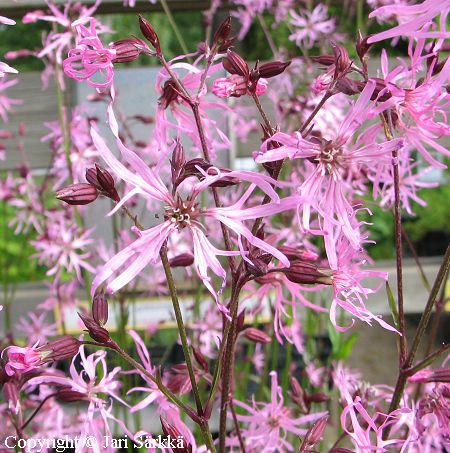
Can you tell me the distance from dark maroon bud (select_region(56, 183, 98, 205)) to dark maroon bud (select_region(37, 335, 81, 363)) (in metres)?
0.09

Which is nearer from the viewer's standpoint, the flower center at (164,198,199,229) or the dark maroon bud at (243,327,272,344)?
the flower center at (164,198,199,229)

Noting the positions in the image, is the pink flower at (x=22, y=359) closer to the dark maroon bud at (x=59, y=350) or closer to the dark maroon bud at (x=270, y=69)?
the dark maroon bud at (x=59, y=350)

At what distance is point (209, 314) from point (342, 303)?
578 millimetres

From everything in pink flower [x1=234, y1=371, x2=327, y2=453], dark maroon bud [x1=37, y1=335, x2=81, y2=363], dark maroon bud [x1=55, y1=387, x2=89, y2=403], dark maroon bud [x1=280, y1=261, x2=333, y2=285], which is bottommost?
pink flower [x1=234, y1=371, x2=327, y2=453]

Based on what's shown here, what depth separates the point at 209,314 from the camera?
98cm

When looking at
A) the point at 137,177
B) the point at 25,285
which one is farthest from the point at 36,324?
the point at 137,177

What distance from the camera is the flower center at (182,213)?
0.39m

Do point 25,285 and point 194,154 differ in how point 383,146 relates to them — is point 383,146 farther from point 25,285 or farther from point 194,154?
point 25,285

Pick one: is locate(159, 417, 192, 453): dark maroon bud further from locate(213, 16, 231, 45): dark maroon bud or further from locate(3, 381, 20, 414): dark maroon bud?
locate(213, 16, 231, 45): dark maroon bud

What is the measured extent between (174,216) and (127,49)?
0.40 ft

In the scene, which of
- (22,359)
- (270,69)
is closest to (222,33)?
(270,69)

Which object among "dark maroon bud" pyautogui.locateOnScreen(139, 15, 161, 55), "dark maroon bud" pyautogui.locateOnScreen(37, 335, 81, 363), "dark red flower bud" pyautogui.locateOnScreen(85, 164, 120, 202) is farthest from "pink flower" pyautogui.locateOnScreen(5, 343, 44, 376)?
"dark maroon bud" pyautogui.locateOnScreen(139, 15, 161, 55)

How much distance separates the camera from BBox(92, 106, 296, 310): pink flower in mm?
349

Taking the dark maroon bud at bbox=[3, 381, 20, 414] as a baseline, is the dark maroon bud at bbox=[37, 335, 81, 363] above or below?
above
